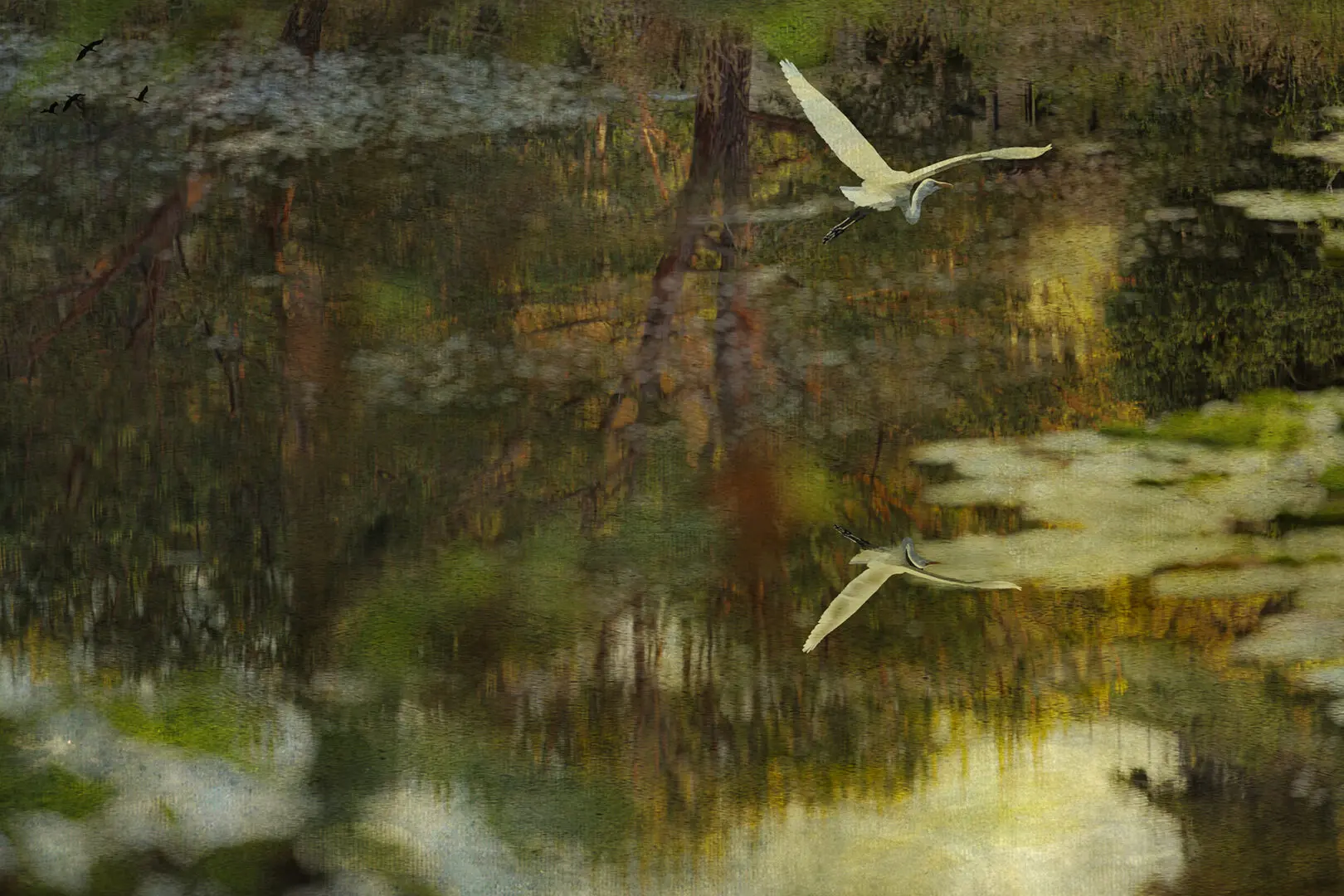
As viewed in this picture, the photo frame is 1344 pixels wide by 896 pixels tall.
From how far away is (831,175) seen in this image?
259cm

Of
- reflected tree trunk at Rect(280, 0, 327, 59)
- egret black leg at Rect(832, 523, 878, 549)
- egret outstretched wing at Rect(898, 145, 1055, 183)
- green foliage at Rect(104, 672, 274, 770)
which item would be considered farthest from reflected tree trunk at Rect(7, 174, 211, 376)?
egret black leg at Rect(832, 523, 878, 549)

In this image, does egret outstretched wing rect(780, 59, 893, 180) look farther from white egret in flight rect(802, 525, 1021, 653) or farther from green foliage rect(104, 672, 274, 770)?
green foliage rect(104, 672, 274, 770)

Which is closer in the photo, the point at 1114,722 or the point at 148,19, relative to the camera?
the point at 1114,722

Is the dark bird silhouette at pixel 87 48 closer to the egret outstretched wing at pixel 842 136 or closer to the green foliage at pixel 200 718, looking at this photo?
the green foliage at pixel 200 718

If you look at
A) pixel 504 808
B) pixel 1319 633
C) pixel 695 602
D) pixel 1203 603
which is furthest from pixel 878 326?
pixel 504 808

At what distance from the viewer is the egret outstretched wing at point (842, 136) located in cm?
255

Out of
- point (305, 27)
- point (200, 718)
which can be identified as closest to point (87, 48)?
point (305, 27)

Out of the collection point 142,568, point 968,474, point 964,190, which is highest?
A: point 964,190

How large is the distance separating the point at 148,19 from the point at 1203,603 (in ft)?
9.45

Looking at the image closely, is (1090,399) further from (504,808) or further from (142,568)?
(142,568)

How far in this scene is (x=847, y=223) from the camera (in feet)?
8.45

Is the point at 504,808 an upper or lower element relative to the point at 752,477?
Answer: lower

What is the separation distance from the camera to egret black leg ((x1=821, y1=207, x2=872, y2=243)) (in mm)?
2574

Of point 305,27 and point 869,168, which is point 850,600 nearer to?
point 869,168
